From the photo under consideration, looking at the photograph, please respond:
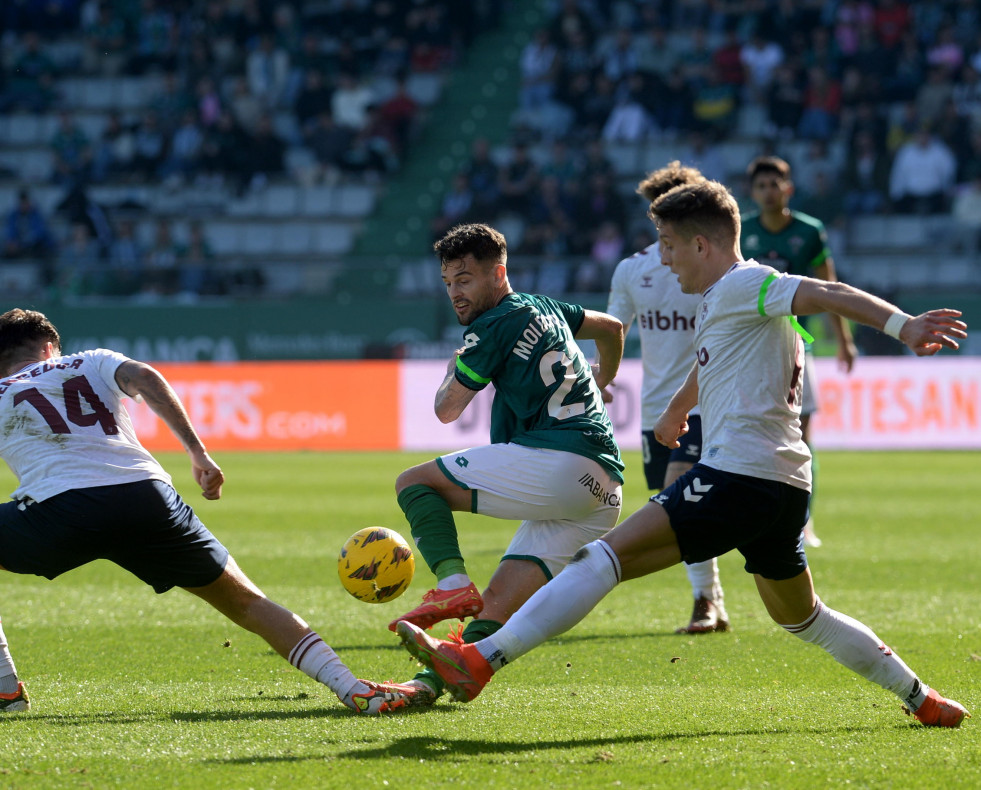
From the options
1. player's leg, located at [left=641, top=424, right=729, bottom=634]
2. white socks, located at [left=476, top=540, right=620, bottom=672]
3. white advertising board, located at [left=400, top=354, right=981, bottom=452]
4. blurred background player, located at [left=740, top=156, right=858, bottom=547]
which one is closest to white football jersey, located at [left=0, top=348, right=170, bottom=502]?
white socks, located at [left=476, top=540, right=620, bottom=672]

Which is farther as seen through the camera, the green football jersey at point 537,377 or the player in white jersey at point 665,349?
the player in white jersey at point 665,349

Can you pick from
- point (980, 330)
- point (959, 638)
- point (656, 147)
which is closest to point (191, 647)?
point (959, 638)

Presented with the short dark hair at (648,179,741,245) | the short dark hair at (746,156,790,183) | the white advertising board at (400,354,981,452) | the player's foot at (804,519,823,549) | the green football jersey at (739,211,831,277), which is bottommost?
the white advertising board at (400,354,981,452)

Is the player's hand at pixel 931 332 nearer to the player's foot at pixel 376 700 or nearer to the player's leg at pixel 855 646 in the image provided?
the player's leg at pixel 855 646

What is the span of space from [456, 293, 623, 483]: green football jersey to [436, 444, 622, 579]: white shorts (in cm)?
6

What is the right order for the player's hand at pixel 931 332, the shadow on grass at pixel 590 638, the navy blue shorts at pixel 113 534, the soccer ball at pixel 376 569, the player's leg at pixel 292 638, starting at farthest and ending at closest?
the shadow on grass at pixel 590 638 < the soccer ball at pixel 376 569 < the player's leg at pixel 292 638 < the navy blue shorts at pixel 113 534 < the player's hand at pixel 931 332

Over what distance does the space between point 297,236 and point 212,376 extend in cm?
668

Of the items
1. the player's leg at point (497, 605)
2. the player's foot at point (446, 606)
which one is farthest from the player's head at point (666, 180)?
the player's foot at point (446, 606)

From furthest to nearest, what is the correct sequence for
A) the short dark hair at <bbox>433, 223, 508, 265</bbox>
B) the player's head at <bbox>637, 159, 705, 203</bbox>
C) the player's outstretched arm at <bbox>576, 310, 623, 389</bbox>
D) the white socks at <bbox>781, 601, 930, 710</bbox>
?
the player's head at <bbox>637, 159, 705, 203</bbox> → the player's outstretched arm at <bbox>576, 310, 623, 389</bbox> → the short dark hair at <bbox>433, 223, 508, 265</bbox> → the white socks at <bbox>781, 601, 930, 710</bbox>

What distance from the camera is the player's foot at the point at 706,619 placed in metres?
6.98

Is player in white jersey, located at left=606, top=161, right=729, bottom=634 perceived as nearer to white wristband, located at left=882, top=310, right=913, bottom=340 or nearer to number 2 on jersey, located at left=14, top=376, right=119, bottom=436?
white wristband, located at left=882, top=310, right=913, bottom=340

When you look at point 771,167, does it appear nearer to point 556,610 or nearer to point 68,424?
point 556,610

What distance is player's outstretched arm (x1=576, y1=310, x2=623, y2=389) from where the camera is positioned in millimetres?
5676

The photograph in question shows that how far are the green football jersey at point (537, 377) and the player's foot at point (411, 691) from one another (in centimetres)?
102
